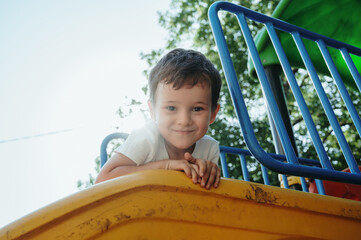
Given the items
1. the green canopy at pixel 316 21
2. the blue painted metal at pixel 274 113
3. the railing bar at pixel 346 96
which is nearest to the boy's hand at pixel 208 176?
the blue painted metal at pixel 274 113

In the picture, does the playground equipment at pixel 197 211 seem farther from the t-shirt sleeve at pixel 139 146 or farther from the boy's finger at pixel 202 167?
the t-shirt sleeve at pixel 139 146

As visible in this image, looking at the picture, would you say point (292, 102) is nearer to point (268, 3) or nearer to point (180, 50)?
point (268, 3)

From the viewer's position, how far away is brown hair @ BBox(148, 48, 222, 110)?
3.59 feet

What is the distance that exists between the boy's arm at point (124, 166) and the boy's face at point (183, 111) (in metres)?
0.20

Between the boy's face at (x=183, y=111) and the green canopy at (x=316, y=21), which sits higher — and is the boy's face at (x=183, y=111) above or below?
below

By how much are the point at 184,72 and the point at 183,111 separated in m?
0.16

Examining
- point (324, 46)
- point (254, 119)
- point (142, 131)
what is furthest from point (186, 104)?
point (254, 119)

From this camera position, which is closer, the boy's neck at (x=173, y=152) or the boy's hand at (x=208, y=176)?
the boy's hand at (x=208, y=176)

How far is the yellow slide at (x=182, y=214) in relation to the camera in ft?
1.87

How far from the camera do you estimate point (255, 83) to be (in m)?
8.57

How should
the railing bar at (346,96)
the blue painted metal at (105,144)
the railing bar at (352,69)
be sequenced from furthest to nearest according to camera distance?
1. the blue painted metal at (105,144)
2. the railing bar at (352,69)
3. the railing bar at (346,96)

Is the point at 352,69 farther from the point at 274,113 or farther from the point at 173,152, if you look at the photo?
the point at 173,152

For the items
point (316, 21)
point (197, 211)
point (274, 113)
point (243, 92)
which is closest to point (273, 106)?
point (274, 113)

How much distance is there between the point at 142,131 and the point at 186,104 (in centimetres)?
24
